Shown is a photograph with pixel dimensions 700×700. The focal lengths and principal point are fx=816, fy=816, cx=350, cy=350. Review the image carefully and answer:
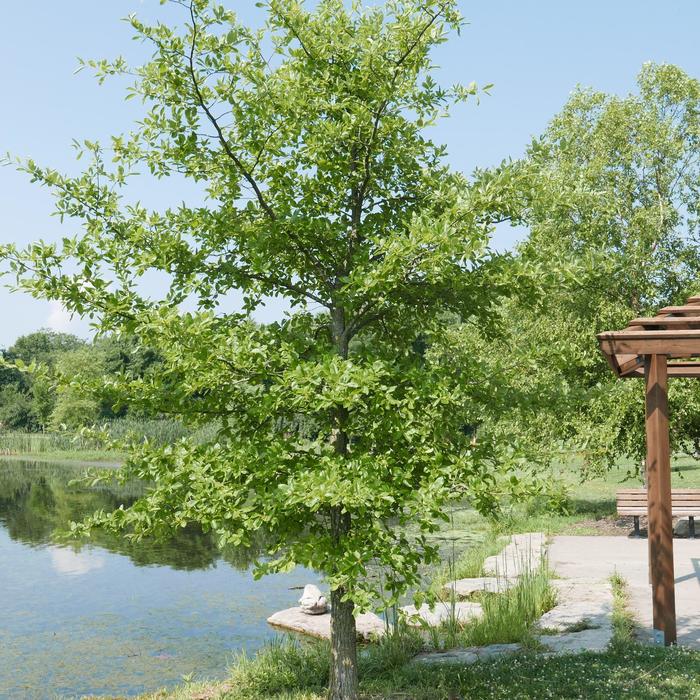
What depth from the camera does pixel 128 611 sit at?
12062 millimetres

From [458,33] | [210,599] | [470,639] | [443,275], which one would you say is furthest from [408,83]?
[210,599]

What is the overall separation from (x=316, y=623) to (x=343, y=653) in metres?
4.31

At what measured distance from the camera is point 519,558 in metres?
12.5

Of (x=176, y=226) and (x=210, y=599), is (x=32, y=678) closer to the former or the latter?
(x=210, y=599)

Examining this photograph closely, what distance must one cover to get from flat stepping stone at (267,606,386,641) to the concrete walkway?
294cm

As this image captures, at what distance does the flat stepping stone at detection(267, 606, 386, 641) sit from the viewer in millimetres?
9531

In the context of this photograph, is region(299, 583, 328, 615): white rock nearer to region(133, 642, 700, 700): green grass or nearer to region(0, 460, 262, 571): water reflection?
region(0, 460, 262, 571): water reflection

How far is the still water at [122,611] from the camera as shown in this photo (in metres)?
9.17

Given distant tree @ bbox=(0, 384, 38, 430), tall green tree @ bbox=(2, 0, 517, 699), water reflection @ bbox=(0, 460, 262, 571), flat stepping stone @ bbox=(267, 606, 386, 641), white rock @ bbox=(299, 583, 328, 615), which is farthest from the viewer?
distant tree @ bbox=(0, 384, 38, 430)

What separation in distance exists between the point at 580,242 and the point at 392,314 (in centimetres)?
1139

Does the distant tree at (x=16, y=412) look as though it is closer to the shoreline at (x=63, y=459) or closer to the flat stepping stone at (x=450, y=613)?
the shoreline at (x=63, y=459)

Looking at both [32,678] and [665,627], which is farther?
[32,678]

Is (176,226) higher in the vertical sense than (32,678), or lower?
higher

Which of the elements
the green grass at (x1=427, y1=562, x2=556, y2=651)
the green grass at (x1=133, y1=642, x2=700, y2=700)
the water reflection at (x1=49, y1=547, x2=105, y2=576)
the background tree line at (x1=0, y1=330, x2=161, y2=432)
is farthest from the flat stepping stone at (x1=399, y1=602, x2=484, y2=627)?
the background tree line at (x1=0, y1=330, x2=161, y2=432)
